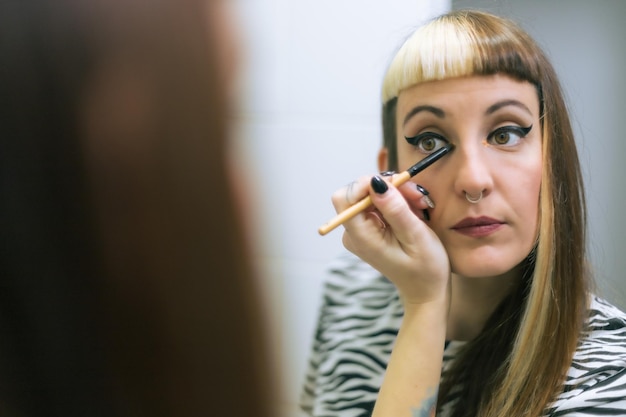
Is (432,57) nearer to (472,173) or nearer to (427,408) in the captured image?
(472,173)

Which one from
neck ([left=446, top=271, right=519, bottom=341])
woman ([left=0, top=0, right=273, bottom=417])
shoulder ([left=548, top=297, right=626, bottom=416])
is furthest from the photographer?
neck ([left=446, top=271, right=519, bottom=341])

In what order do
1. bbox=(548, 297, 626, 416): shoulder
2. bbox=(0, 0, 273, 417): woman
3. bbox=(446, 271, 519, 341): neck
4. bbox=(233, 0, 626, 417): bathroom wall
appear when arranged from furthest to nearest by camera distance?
bbox=(233, 0, 626, 417): bathroom wall → bbox=(446, 271, 519, 341): neck → bbox=(548, 297, 626, 416): shoulder → bbox=(0, 0, 273, 417): woman

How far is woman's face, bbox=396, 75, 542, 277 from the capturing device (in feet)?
2.14

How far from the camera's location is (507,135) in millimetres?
661

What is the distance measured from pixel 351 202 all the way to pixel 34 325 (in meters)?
0.38

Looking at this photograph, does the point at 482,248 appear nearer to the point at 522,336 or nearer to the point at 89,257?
the point at 522,336

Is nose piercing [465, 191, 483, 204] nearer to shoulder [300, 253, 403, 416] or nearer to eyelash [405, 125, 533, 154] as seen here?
eyelash [405, 125, 533, 154]

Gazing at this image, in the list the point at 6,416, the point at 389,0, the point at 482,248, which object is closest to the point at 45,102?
the point at 6,416

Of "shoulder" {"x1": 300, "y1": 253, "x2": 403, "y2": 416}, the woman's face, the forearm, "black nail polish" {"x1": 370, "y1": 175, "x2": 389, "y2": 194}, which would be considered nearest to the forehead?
the woman's face

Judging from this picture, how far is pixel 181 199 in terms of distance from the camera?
31 centimetres

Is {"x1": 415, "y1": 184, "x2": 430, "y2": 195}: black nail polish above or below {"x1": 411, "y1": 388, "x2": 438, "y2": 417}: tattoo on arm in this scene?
above

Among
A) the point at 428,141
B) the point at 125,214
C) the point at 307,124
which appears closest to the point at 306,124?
the point at 307,124

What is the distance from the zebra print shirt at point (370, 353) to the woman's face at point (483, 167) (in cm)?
13

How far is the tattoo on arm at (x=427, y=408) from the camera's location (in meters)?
0.66
